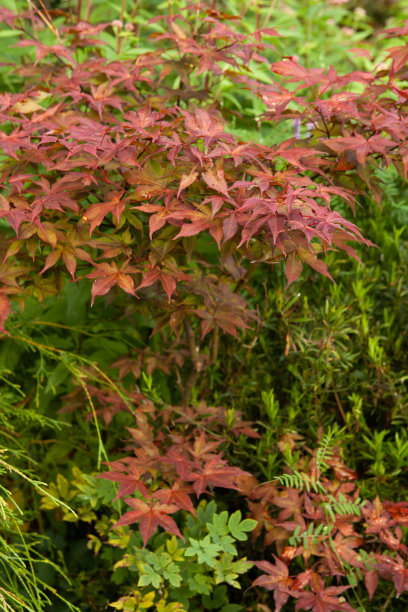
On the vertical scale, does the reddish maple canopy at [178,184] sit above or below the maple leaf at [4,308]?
above

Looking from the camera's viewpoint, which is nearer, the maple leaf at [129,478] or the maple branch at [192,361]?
the maple leaf at [129,478]

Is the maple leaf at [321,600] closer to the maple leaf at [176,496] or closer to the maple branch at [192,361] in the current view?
the maple leaf at [176,496]

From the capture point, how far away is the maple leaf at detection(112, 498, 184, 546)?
1619mm

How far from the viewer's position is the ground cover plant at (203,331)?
1606 mm

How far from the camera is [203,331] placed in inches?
72.0

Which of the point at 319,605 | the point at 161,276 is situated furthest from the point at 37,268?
the point at 319,605

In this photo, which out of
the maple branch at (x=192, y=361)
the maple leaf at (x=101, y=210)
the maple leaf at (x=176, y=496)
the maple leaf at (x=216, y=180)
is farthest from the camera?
the maple branch at (x=192, y=361)

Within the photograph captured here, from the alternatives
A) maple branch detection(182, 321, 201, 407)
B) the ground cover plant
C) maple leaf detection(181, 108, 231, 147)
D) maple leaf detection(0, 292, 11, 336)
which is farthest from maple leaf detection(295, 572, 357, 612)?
maple leaf detection(181, 108, 231, 147)

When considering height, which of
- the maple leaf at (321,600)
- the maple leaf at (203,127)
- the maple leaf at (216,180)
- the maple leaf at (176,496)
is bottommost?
the maple leaf at (321,600)

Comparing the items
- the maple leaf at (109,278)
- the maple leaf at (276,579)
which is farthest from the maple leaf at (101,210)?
the maple leaf at (276,579)

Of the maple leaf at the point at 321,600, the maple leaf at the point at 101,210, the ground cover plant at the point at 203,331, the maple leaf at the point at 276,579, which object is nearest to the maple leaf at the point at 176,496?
the ground cover plant at the point at 203,331

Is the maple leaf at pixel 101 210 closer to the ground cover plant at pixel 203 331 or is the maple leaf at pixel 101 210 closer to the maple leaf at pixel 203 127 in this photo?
the ground cover plant at pixel 203 331

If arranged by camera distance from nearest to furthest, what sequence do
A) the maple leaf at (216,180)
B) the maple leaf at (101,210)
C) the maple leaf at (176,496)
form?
the maple leaf at (216,180) < the maple leaf at (101,210) < the maple leaf at (176,496)

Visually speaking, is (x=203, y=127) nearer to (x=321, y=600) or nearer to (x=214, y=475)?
(x=214, y=475)
